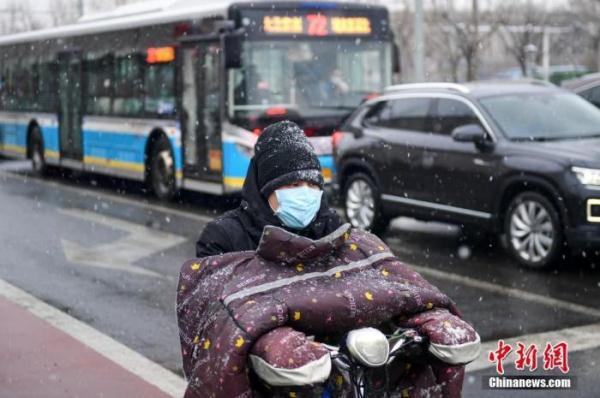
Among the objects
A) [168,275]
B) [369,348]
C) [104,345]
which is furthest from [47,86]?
[369,348]

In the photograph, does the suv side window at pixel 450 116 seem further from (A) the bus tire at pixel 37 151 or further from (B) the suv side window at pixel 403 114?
(A) the bus tire at pixel 37 151

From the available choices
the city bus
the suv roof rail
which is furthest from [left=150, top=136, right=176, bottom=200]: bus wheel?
the suv roof rail

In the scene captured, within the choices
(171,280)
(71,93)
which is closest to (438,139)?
(171,280)

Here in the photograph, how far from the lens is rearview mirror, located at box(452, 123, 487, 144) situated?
10750 millimetres

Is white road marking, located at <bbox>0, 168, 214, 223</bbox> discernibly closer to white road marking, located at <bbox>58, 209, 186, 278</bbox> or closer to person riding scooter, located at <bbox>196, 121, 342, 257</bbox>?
white road marking, located at <bbox>58, 209, 186, 278</bbox>

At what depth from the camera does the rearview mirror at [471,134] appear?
10.8 meters

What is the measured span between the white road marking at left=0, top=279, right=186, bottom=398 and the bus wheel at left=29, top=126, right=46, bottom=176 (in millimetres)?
12818

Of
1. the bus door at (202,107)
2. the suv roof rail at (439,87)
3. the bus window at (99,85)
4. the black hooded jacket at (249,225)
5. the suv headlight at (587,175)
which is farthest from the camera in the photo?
the bus window at (99,85)

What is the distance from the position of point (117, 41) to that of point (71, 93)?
264cm

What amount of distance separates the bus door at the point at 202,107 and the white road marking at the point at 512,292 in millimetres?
5421

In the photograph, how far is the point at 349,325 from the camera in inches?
126

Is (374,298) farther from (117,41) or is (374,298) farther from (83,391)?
(117,41)

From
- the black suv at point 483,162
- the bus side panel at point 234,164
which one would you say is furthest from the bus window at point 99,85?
the black suv at point 483,162

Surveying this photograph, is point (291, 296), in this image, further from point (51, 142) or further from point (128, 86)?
point (51, 142)
